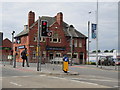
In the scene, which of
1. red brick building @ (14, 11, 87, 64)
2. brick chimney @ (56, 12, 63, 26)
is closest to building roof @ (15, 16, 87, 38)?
red brick building @ (14, 11, 87, 64)

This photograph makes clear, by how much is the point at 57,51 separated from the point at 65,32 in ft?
18.5

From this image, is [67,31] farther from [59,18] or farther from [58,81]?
[58,81]

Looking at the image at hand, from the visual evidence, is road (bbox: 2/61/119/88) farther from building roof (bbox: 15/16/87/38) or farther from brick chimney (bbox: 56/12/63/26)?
building roof (bbox: 15/16/87/38)

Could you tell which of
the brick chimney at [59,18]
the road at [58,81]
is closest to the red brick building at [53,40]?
the brick chimney at [59,18]

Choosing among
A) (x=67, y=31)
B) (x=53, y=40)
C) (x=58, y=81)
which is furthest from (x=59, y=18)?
(x=58, y=81)

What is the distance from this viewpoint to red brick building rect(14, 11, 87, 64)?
5250 cm

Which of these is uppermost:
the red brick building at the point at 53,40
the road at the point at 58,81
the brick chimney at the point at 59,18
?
the brick chimney at the point at 59,18

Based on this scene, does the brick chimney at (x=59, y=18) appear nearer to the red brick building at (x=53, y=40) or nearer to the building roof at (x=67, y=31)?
the red brick building at (x=53, y=40)

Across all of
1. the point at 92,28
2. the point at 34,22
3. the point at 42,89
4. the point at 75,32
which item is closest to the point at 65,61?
the point at 42,89

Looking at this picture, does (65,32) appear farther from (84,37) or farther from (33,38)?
(33,38)

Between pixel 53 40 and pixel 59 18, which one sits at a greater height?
pixel 59 18

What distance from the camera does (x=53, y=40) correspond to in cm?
5528

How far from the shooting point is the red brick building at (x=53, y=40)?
172 feet

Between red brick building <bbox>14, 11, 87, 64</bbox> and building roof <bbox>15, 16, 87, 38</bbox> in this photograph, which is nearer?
red brick building <bbox>14, 11, 87, 64</bbox>
